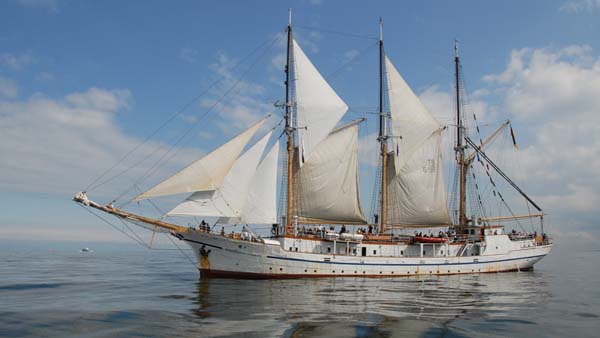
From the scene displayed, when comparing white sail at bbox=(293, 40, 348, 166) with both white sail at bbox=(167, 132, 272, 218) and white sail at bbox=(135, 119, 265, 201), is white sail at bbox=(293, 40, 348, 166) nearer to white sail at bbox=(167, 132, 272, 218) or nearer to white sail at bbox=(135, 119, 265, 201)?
white sail at bbox=(167, 132, 272, 218)

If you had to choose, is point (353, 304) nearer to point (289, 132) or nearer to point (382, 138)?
point (289, 132)

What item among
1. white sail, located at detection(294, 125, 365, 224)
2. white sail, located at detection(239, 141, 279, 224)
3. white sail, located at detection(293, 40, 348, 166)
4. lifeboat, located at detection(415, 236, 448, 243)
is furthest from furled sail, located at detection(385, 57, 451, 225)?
white sail, located at detection(239, 141, 279, 224)

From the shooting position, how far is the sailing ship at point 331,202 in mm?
33688

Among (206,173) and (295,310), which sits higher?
(206,173)

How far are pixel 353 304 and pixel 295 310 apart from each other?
3.31 meters

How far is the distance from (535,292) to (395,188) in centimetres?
2059

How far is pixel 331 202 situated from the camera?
4138cm

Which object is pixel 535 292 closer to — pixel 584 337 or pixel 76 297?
pixel 584 337

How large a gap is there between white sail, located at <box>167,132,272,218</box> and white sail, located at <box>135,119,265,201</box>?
2.90 ft

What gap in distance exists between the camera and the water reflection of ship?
1582 centimetres

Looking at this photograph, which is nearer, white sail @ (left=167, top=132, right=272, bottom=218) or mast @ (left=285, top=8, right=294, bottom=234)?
white sail @ (left=167, top=132, right=272, bottom=218)

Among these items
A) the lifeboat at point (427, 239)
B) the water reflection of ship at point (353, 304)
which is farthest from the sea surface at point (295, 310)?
the lifeboat at point (427, 239)

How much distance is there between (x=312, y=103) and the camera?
1598 inches

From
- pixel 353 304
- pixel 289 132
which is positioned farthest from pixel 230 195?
pixel 353 304
